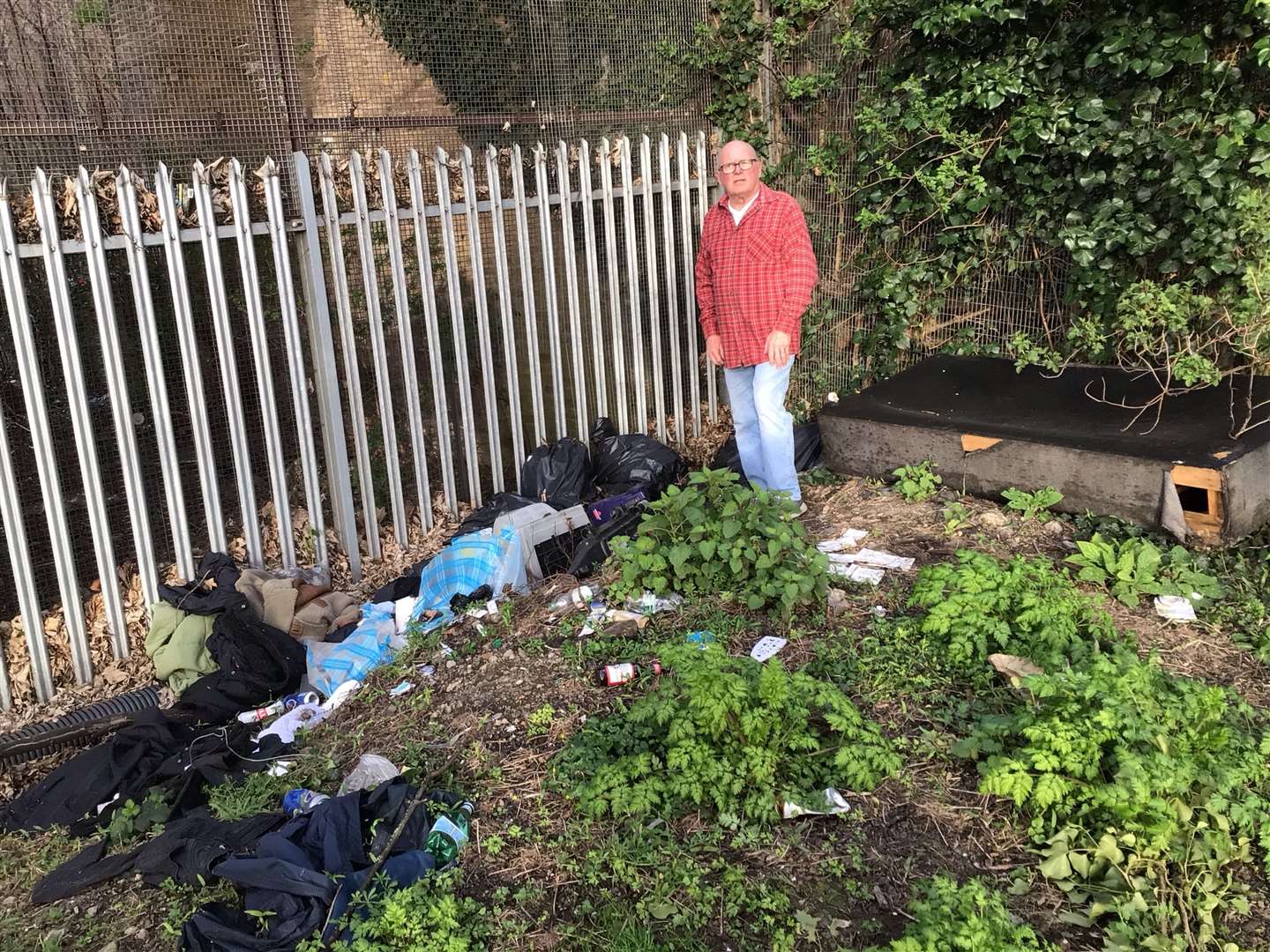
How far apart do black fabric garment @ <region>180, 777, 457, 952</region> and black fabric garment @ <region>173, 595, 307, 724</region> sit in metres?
1.34

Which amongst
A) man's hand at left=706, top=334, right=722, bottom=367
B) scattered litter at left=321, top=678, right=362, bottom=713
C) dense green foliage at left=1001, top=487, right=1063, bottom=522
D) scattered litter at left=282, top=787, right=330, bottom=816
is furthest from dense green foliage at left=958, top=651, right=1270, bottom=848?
man's hand at left=706, top=334, right=722, bottom=367

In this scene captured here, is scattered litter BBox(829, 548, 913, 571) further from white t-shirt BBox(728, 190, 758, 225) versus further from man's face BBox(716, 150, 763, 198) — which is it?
man's face BBox(716, 150, 763, 198)

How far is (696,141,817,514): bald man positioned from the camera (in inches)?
214

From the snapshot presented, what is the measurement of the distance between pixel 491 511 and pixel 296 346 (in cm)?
136

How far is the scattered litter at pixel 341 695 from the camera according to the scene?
4.46 meters

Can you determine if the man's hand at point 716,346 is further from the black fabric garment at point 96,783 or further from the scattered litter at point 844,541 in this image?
the black fabric garment at point 96,783

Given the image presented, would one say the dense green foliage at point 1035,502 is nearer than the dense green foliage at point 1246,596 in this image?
No

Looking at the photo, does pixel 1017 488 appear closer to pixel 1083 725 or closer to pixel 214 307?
pixel 1083 725

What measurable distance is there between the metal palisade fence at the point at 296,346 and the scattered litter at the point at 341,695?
0.97 m

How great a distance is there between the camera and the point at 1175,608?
4.28 metres

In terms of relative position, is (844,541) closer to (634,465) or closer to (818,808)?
(634,465)

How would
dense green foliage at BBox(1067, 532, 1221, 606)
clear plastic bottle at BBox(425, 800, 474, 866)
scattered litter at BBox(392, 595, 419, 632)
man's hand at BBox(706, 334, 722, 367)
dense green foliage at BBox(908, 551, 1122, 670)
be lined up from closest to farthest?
1. clear plastic bottle at BBox(425, 800, 474, 866)
2. dense green foliage at BBox(908, 551, 1122, 670)
3. dense green foliage at BBox(1067, 532, 1221, 606)
4. scattered litter at BBox(392, 595, 419, 632)
5. man's hand at BBox(706, 334, 722, 367)

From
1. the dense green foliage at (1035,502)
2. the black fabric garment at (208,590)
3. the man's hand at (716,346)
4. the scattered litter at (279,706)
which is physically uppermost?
the man's hand at (716,346)

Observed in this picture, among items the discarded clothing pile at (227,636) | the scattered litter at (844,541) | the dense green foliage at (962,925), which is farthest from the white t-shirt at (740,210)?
the dense green foliage at (962,925)
